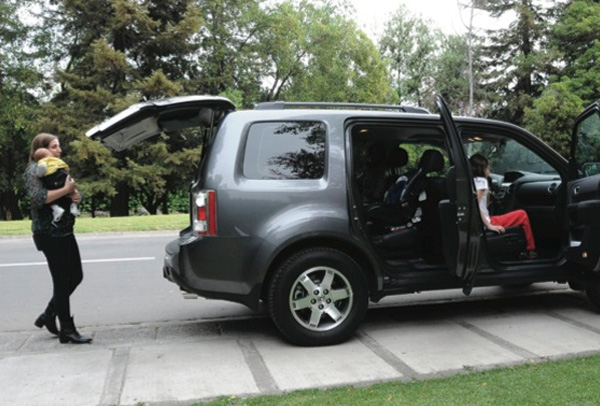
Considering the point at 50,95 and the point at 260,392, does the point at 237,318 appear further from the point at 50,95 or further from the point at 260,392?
the point at 50,95

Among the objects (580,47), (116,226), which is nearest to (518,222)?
(116,226)

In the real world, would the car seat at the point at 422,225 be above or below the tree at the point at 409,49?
below

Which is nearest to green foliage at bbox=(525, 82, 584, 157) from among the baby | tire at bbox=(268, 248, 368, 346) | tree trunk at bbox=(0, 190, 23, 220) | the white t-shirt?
the white t-shirt

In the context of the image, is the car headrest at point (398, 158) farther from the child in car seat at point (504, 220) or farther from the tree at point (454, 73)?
the tree at point (454, 73)

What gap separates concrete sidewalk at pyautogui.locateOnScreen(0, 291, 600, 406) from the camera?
3.63m

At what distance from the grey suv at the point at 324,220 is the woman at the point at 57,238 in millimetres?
512

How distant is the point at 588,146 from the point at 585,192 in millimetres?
482

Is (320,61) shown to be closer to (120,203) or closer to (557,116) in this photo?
(557,116)

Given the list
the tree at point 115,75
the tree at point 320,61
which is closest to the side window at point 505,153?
the tree at point 115,75

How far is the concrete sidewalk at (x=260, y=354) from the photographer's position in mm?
3631

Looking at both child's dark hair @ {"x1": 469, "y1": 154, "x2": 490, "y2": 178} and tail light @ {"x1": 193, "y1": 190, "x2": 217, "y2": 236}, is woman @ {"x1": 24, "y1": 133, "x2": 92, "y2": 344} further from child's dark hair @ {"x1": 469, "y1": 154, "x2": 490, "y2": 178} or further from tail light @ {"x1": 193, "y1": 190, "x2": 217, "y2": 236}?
child's dark hair @ {"x1": 469, "y1": 154, "x2": 490, "y2": 178}

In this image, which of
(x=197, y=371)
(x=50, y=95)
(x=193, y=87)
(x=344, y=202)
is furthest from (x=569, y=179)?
(x=50, y=95)

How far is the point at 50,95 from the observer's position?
31953 mm

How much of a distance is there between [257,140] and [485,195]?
2390 millimetres
